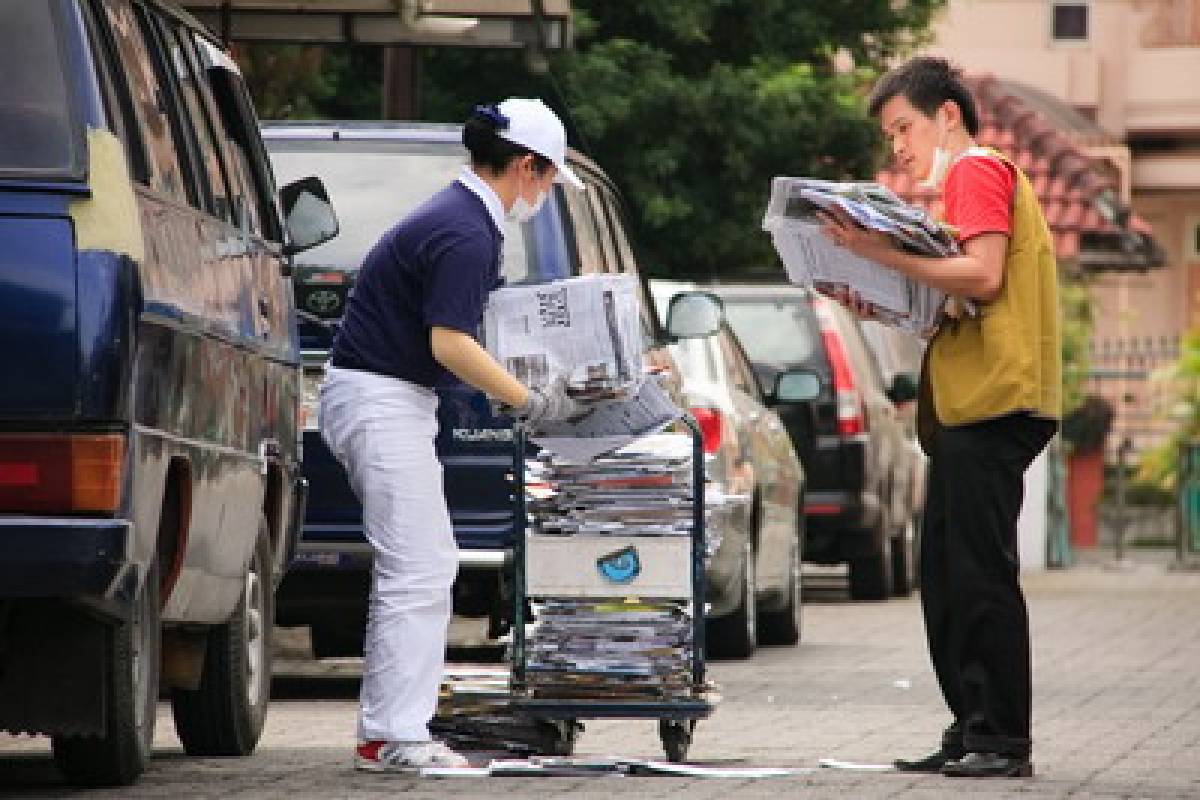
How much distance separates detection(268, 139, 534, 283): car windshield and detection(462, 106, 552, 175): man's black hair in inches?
124

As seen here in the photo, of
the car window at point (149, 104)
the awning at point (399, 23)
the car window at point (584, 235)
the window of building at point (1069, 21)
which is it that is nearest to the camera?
the car window at point (149, 104)

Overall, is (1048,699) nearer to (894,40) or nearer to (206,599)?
(206,599)

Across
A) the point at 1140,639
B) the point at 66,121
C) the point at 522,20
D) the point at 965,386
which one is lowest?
the point at 1140,639

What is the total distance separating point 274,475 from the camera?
1069 cm

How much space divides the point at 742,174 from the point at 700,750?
571 inches

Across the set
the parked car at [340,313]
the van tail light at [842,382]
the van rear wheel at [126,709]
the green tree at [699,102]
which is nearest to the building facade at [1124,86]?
the green tree at [699,102]

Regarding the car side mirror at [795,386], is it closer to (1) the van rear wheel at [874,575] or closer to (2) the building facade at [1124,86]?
(1) the van rear wheel at [874,575]

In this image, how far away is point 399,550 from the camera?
9539 mm

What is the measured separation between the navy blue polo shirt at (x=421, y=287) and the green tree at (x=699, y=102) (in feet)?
48.3

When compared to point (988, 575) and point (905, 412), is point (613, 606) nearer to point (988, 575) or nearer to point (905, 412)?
point (988, 575)

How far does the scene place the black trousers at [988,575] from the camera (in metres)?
9.63

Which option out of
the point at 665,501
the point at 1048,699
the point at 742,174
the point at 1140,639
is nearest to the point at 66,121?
the point at 665,501

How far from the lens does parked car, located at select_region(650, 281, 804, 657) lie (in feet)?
50.6

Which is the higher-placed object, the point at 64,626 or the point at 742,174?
the point at 742,174
